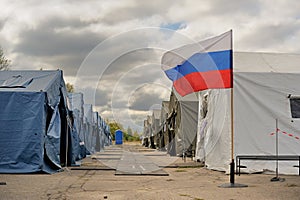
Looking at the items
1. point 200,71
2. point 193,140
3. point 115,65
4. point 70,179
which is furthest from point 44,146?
point 193,140

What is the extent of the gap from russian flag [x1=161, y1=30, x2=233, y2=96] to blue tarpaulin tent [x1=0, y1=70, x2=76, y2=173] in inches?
196

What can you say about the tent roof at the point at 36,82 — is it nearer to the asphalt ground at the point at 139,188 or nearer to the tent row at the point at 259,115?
the asphalt ground at the point at 139,188

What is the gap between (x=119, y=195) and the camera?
898 centimetres

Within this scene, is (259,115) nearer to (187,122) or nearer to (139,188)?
(139,188)

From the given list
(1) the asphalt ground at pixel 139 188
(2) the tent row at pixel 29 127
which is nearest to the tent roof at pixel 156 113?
(2) the tent row at pixel 29 127

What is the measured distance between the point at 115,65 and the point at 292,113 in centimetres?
608

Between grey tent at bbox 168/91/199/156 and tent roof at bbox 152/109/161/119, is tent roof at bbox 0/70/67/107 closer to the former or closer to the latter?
grey tent at bbox 168/91/199/156

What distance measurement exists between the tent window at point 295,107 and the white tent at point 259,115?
3 centimetres

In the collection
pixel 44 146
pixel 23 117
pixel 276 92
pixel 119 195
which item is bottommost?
pixel 119 195

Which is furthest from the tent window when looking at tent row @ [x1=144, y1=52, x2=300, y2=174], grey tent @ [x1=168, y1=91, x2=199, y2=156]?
grey tent @ [x1=168, y1=91, x2=199, y2=156]

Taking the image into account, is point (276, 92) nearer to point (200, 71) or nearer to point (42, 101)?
point (200, 71)

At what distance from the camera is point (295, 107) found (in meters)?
14.7

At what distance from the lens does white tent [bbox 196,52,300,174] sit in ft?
47.1

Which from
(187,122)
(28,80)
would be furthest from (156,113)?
(28,80)
